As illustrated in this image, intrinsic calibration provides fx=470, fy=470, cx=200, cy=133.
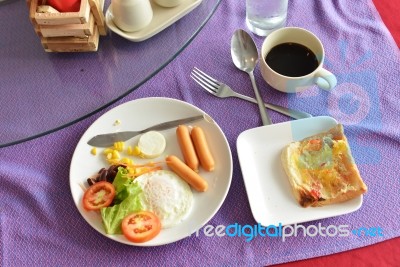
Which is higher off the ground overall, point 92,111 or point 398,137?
point 92,111

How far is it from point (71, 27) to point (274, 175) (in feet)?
1.35

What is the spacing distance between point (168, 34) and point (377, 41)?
1.48 feet

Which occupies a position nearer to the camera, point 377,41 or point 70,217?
point 70,217

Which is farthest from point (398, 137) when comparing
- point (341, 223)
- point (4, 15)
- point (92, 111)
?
point (4, 15)

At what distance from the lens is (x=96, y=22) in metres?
0.77

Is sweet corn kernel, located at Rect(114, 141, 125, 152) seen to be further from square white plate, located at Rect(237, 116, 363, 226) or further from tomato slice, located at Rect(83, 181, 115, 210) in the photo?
square white plate, located at Rect(237, 116, 363, 226)

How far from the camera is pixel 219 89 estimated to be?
0.90 m

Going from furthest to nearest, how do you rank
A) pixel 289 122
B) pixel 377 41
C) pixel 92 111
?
pixel 377 41
pixel 289 122
pixel 92 111

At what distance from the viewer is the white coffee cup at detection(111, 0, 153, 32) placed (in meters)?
0.75

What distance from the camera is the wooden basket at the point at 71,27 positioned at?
0.72 metres

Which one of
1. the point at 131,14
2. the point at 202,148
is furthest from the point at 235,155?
the point at 131,14

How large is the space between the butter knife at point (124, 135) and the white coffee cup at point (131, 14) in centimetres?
18

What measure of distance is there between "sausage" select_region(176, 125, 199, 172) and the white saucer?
0.17 m

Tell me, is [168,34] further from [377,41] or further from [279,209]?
[377,41]
